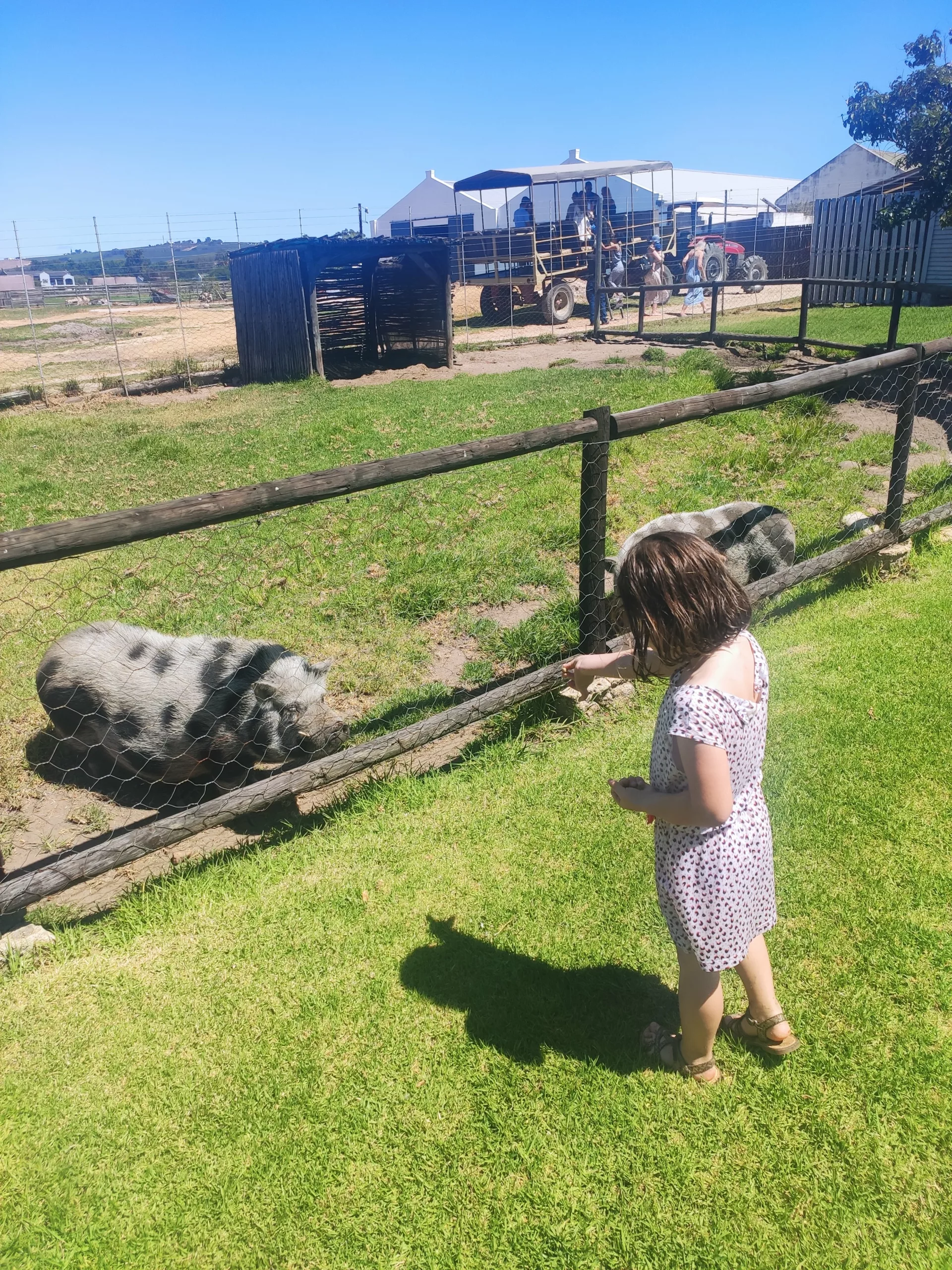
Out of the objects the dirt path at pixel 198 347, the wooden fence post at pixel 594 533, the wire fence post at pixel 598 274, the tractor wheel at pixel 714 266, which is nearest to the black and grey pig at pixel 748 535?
the wooden fence post at pixel 594 533

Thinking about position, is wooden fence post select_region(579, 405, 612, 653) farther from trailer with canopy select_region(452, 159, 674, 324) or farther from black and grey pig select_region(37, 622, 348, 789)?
trailer with canopy select_region(452, 159, 674, 324)

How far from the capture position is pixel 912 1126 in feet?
7.48

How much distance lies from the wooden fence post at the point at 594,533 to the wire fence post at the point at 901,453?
243 cm

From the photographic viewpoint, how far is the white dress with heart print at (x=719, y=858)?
2158 millimetres

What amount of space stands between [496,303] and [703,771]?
25.1 meters

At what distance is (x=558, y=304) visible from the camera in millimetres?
23297

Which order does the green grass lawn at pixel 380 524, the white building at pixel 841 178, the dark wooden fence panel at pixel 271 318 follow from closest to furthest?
the green grass lawn at pixel 380 524 < the dark wooden fence panel at pixel 271 318 < the white building at pixel 841 178

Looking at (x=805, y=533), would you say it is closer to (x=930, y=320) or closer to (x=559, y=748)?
(x=559, y=748)

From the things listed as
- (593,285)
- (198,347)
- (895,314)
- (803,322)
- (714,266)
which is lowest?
(198,347)

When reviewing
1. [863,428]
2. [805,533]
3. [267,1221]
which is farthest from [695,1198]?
[863,428]

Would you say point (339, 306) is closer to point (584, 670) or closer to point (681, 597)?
point (584, 670)

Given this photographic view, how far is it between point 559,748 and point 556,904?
1.10 meters

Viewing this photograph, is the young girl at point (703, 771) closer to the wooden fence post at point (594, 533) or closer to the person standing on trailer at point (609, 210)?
the wooden fence post at point (594, 533)

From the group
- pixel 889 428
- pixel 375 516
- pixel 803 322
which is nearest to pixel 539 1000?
pixel 375 516
